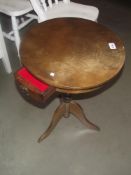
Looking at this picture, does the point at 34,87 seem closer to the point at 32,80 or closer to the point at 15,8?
the point at 32,80

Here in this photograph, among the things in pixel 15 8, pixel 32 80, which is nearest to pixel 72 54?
pixel 32 80

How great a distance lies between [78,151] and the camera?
1.57 m

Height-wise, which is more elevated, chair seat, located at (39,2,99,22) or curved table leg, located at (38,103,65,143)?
chair seat, located at (39,2,99,22)

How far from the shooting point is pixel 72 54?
1.23 m

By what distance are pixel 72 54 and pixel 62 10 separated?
0.72m

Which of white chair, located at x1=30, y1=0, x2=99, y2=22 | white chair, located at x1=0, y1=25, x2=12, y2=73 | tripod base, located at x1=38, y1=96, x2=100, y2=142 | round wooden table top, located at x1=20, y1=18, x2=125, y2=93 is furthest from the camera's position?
white chair, located at x1=0, y1=25, x2=12, y2=73

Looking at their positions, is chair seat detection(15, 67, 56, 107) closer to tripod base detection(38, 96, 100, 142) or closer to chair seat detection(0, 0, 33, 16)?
tripod base detection(38, 96, 100, 142)

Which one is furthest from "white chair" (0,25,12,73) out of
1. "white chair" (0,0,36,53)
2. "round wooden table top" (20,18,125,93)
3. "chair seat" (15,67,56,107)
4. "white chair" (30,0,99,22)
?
"chair seat" (15,67,56,107)

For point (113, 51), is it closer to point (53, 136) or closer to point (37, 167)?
point (53, 136)

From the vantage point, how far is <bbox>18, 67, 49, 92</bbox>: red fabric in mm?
1132

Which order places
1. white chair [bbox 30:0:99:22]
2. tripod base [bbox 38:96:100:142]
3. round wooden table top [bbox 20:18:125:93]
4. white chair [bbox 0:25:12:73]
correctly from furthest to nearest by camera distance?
1. white chair [bbox 0:25:12:73]
2. white chair [bbox 30:0:99:22]
3. tripod base [bbox 38:96:100:142]
4. round wooden table top [bbox 20:18:125:93]

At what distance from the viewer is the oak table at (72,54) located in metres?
1.12

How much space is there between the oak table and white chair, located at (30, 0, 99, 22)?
288 mm

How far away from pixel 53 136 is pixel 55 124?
9cm
